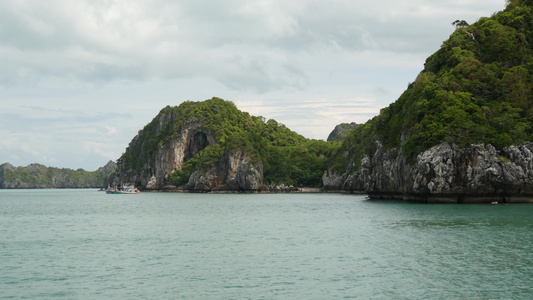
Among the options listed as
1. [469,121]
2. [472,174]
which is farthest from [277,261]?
[469,121]

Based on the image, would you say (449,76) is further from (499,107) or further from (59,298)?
(59,298)

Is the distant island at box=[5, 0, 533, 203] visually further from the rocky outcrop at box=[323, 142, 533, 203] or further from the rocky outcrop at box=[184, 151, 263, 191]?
the rocky outcrop at box=[184, 151, 263, 191]

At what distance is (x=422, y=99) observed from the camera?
79.8m

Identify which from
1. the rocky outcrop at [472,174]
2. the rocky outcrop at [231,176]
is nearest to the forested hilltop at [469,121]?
the rocky outcrop at [472,174]

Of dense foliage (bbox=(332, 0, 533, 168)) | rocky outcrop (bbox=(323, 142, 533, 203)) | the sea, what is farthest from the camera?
dense foliage (bbox=(332, 0, 533, 168))

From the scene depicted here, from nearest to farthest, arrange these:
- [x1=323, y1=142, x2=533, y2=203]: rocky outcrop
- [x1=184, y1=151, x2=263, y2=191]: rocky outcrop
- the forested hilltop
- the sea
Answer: the sea → [x1=323, y1=142, x2=533, y2=203]: rocky outcrop → the forested hilltop → [x1=184, y1=151, x2=263, y2=191]: rocky outcrop

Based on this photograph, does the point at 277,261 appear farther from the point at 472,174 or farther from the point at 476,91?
the point at 476,91

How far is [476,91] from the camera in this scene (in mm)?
75812

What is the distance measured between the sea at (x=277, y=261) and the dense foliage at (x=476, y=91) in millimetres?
23491

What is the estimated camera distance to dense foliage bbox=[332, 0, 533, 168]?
68.4 metres

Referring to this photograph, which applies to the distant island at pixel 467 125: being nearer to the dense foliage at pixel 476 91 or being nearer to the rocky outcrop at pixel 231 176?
the dense foliage at pixel 476 91

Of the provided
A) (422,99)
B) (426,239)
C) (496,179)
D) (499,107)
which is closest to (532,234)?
(426,239)

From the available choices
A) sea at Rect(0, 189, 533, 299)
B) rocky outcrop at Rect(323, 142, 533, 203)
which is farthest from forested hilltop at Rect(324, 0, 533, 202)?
sea at Rect(0, 189, 533, 299)

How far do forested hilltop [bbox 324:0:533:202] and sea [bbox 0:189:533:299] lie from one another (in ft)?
65.4
